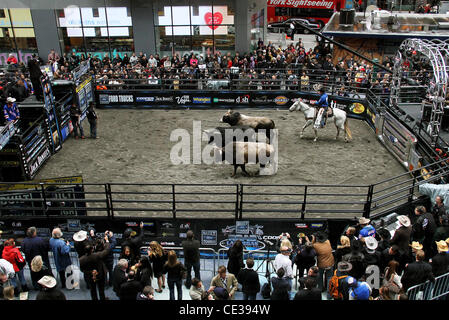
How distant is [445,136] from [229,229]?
341 inches

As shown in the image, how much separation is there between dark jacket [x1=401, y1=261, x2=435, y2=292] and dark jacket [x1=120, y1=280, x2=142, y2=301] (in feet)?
15.6

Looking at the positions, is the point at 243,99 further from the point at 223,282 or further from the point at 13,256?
the point at 223,282

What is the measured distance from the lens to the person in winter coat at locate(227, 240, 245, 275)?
8992 mm

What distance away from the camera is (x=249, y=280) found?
827 centimetres

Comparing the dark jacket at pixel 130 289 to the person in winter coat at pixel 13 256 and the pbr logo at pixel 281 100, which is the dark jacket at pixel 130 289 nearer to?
the person in winter coat at pixel 13 256

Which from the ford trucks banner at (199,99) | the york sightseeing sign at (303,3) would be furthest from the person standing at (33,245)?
the york sightseeing sign at (303,3)

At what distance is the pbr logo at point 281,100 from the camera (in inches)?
866

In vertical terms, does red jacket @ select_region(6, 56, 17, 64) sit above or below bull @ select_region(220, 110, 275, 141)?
above

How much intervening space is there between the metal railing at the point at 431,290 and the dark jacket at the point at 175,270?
414 cm

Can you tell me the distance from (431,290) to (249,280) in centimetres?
341

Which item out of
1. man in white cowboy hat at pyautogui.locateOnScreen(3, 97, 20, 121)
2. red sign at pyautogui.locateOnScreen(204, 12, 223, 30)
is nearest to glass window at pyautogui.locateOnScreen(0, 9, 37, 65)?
red sign at pyautogui.locateOnScreen(204, 12, 223, 30)

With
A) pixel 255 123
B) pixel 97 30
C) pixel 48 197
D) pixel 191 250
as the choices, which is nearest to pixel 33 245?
pixel 48 197

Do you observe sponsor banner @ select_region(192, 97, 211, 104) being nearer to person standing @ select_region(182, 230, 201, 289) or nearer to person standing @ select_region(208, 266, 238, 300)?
person standing @ select_region(182, 230, 201, 289)
